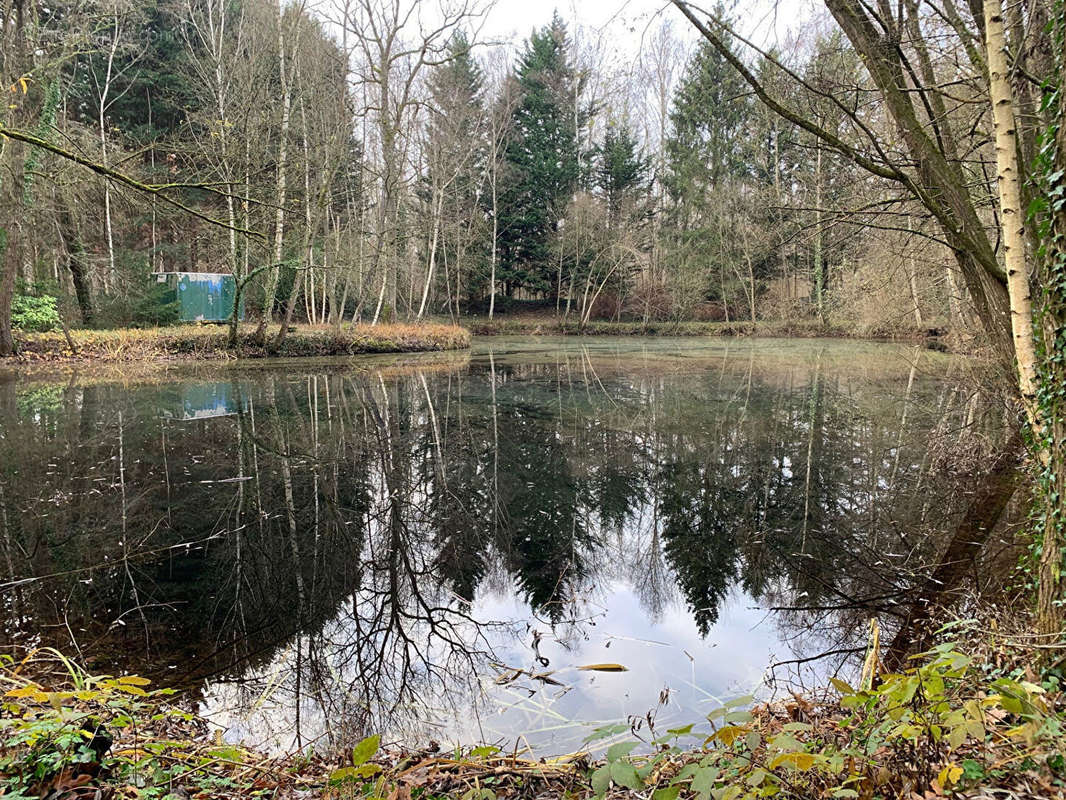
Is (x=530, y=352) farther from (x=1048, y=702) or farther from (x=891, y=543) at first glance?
(x=1048, y=702)

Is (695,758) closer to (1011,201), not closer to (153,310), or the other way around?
(1011,201)

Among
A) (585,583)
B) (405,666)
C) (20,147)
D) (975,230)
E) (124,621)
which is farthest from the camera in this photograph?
(20,147)

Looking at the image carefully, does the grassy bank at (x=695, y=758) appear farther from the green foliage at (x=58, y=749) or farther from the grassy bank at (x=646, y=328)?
the grassy bank at (x=646, y=328)

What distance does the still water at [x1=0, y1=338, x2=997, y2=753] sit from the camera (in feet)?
11.3

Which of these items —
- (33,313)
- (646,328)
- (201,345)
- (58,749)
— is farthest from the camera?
(646,328)

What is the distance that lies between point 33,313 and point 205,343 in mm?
3978

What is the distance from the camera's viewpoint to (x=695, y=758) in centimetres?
244

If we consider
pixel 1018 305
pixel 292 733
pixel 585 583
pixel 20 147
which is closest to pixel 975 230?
pixel 1018 305

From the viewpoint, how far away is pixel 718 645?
3.95 metres

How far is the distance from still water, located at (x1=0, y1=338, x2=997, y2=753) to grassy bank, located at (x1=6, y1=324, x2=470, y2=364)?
→ 20.2ft

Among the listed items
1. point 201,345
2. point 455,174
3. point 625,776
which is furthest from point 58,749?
point 455,174

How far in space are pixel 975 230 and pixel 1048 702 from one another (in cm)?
328

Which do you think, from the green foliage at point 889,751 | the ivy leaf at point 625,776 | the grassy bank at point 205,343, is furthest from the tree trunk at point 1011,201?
the grassy bank at point 205,343

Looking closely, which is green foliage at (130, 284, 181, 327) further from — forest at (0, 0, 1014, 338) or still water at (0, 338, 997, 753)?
still water at (0, 338, 997, 753)
